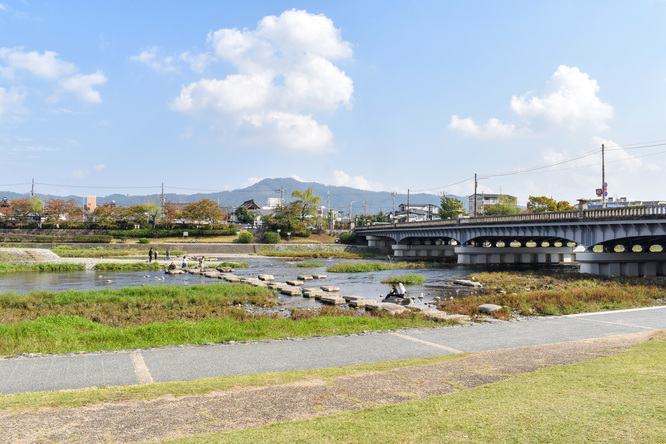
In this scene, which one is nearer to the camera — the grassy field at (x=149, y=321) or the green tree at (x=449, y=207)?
the grassy field at (x=149, y=321)

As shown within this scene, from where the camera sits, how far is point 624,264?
149 ft

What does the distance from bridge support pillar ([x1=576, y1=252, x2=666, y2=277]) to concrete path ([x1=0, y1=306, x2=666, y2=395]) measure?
1229 inches

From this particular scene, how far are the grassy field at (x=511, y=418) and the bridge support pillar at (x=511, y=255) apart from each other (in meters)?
62.4

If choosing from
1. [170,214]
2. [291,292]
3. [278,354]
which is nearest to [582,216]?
[291,292]

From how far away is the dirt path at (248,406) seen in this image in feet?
22.8

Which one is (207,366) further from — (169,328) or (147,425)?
(169,328)

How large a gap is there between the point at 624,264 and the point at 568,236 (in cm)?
575

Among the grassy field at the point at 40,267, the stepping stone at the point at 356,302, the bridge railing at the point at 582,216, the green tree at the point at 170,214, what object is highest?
the green tree at the point at 170,214

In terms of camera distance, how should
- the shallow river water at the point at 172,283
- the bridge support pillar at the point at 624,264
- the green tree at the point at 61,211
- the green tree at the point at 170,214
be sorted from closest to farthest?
the shallow river water at the point at 172,283 < the bridge support pillar at the point at 624,264 < the green tree at the point at 61,211 < the green tree at the point at 170,214

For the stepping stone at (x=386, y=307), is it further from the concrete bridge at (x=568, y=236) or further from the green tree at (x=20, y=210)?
the green tree at (x=20, y=210)

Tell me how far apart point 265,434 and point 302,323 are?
11.9m

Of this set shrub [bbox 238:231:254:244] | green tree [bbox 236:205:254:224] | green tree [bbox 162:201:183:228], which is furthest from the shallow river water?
green tree [bbox 236:205:254:224]

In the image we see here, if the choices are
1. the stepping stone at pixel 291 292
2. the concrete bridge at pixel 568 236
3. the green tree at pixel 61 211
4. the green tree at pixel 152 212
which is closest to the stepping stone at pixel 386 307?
the stepping stone at pixel 291 292

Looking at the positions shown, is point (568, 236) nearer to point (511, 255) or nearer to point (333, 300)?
point (511, 255)
